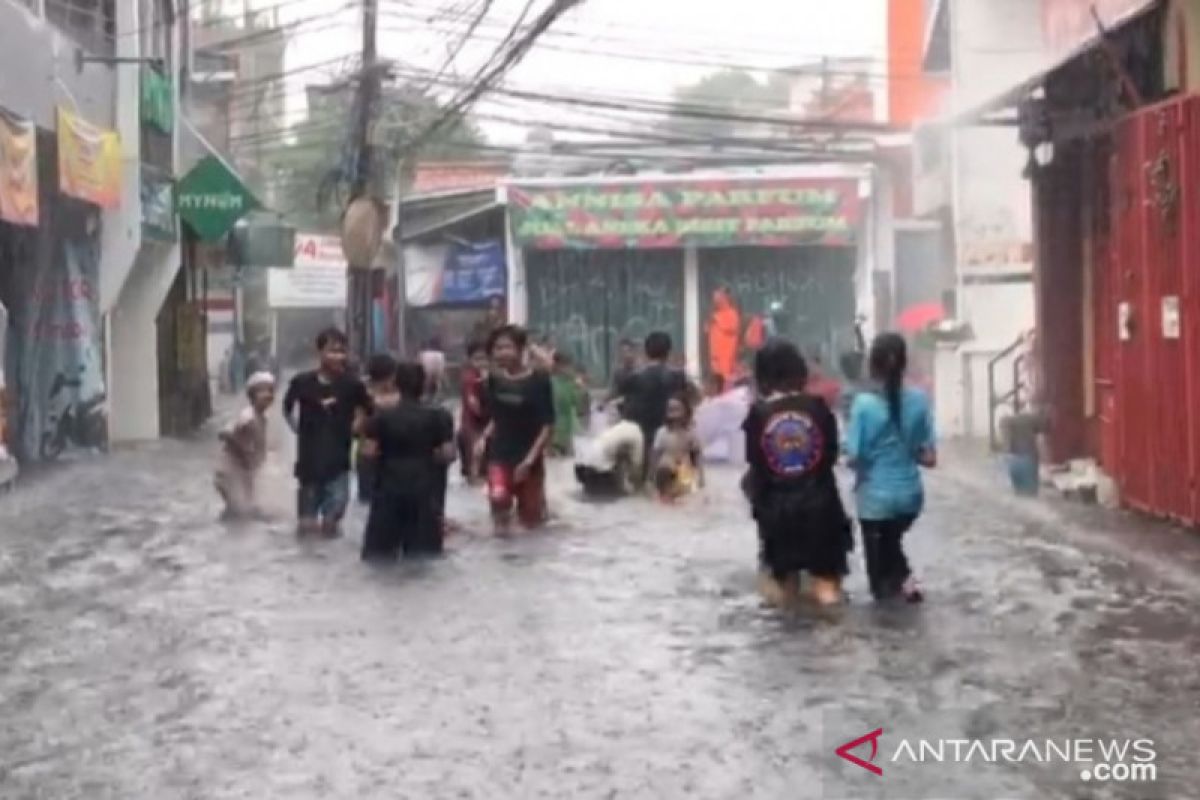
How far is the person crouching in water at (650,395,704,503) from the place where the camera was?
19281 millimetres

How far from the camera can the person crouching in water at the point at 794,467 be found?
11.3 meters

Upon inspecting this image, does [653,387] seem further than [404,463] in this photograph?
Yes

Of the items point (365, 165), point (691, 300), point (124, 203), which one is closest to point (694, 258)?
point (691, 300)

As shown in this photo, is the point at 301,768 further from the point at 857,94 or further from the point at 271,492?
the point at 857,94

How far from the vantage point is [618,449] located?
19.9 m

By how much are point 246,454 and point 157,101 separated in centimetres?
1511

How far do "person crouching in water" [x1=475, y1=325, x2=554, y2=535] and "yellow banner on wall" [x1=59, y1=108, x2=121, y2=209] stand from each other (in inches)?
358

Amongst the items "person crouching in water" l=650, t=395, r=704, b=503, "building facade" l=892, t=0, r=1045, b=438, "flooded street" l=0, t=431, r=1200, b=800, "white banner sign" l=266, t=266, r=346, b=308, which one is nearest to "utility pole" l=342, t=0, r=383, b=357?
"building facade" l=892, t=0, r=1045, b=438

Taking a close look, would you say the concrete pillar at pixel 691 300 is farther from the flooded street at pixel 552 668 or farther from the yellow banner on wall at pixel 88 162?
the flooded street at pixel 552 668

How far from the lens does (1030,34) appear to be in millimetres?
28781

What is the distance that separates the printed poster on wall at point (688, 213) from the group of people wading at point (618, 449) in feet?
54.0

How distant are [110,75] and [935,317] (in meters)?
12.0

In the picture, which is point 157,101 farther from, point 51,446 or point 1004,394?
point 1004,394

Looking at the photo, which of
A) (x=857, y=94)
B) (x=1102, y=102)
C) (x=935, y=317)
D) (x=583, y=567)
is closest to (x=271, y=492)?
(x=583, y=567)
